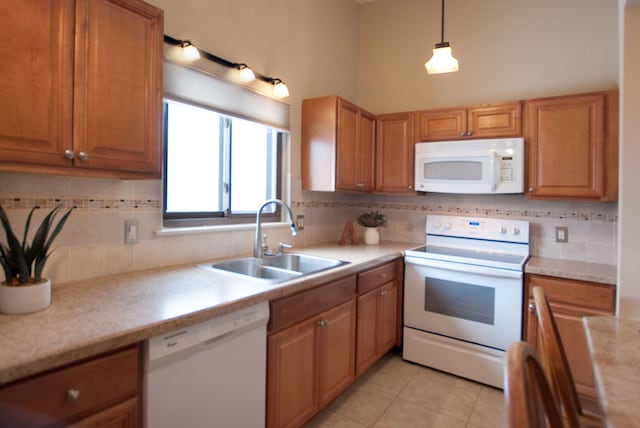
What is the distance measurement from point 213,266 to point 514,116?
2.38 m

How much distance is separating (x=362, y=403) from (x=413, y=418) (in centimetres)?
32

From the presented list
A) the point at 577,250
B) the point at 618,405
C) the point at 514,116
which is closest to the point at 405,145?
the point at 514,116

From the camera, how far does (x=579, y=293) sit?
2229 millimetres

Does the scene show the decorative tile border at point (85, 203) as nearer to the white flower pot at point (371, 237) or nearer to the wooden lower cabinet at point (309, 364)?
the wooden lower cabinet at point (309, 364)

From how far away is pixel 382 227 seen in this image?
3576 millimetres

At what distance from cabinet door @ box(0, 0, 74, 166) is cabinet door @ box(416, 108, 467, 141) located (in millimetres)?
2496

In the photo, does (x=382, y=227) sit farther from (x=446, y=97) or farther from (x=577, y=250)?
(x=577, y=250)

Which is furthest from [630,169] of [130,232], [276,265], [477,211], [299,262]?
[130,232]

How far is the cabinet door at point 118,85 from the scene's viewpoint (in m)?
1.29

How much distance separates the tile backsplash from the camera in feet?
5.00

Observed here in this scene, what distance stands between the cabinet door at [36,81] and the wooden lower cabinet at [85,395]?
69 centimetres

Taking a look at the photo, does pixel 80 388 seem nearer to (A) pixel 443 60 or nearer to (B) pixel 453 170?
(A) pixel 443 60

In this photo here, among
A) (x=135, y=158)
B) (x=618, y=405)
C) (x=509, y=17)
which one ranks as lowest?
(x=618, y=405)

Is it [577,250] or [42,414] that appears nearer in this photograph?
[42,414]
